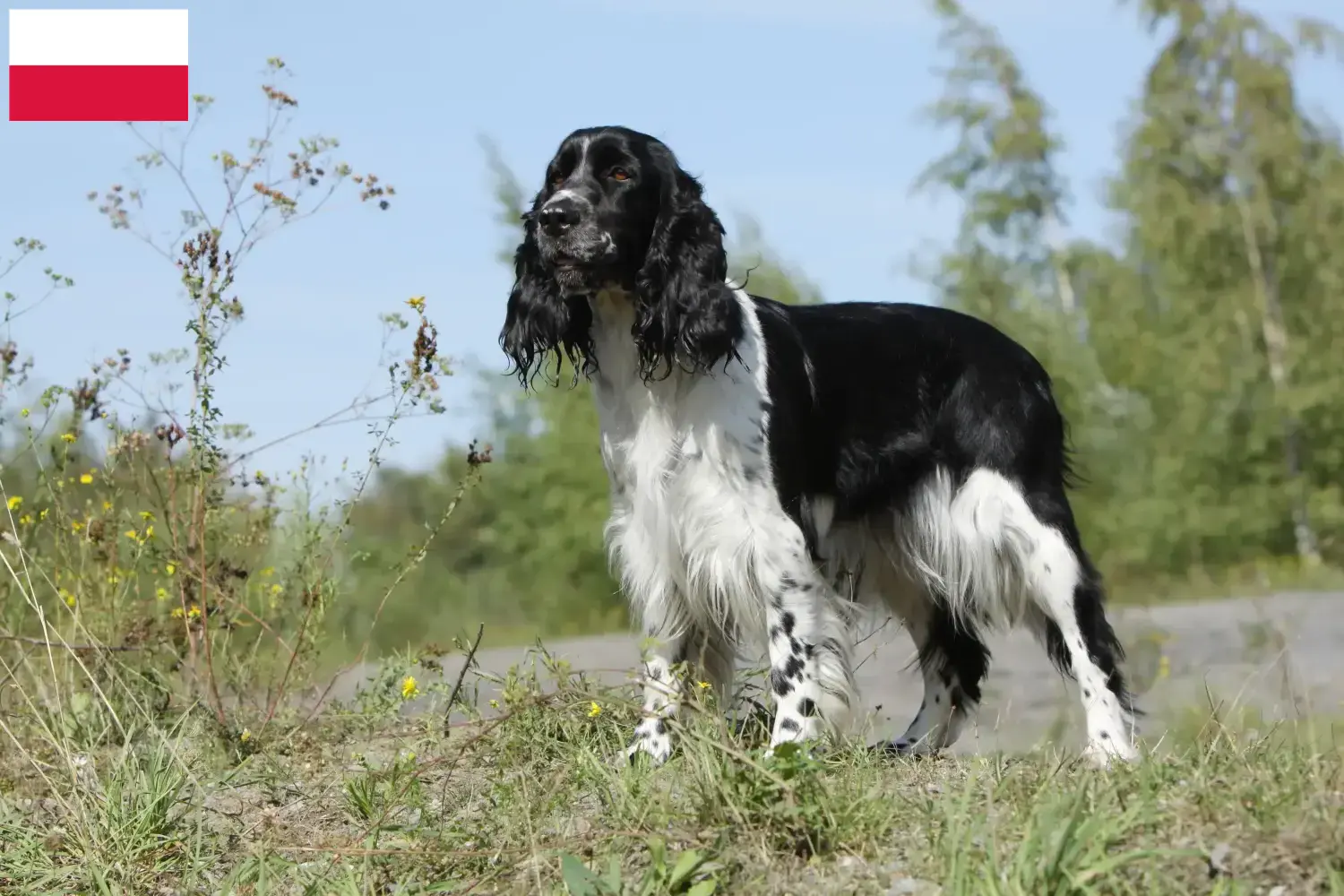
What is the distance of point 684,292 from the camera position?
4.64 meters

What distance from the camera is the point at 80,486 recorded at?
22.6 feet

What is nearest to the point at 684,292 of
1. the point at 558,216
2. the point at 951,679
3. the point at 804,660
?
the point at 558,216

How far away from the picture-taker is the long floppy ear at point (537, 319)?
4812mm

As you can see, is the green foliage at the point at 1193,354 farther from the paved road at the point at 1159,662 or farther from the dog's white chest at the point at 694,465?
the dog's white chest at the point at 694,465

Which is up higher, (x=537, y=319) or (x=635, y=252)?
(x=635, y=252)

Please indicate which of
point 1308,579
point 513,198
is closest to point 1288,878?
point 513,198

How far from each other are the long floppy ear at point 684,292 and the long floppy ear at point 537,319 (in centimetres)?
23

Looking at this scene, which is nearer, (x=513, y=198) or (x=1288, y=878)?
(x=1288, y=878)

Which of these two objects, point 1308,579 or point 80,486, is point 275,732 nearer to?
Answer: point 80,486

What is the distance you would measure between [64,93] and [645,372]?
247cm

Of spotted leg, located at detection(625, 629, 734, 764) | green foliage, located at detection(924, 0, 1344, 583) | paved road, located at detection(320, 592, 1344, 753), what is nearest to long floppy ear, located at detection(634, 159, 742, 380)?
spotted leg, located at detection(625, 629, 734, 764)

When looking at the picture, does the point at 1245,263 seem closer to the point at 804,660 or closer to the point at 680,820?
the point at 804,660

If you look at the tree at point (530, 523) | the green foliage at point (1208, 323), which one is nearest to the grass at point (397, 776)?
the tree at point (530, 523)

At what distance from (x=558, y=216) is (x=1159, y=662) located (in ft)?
23.2
